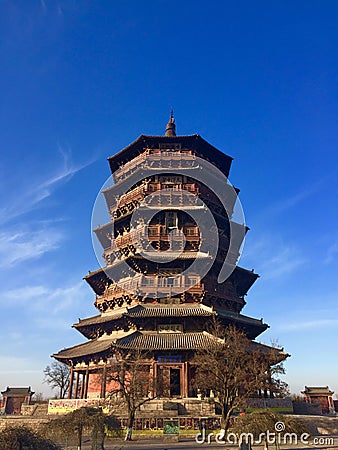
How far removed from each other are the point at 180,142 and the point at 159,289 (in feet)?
48.9

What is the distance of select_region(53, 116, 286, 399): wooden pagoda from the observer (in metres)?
27.1

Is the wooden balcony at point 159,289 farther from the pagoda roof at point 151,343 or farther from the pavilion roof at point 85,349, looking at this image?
the pavilion roof at point 85,349

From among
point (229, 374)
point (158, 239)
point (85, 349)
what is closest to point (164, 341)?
point (229, 374)

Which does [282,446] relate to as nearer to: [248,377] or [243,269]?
[248,377]

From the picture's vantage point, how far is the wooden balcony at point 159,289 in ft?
101

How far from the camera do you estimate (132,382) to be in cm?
2188

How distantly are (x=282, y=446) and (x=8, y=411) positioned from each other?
45.7m

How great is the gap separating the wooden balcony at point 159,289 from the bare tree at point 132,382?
223 inches

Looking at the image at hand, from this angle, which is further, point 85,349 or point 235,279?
point 235,279

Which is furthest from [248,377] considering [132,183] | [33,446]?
[132,183]

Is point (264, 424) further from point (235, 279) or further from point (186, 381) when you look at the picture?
point (235, 279)

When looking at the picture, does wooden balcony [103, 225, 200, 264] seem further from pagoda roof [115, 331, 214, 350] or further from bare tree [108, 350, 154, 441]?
bare tree [108, 350, 154, 441]

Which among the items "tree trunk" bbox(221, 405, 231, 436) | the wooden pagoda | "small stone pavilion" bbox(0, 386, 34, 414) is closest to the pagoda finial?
the wooden pagoda

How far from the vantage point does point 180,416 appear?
74.9ft
